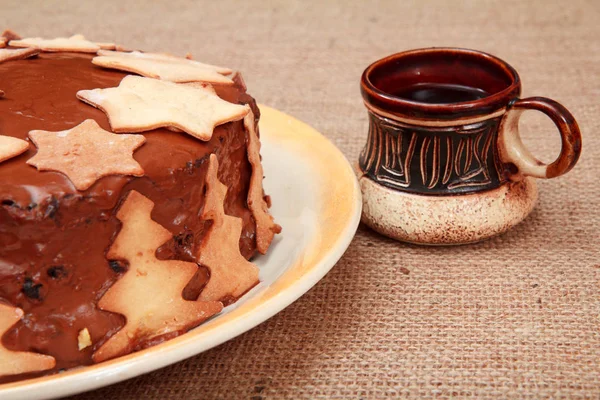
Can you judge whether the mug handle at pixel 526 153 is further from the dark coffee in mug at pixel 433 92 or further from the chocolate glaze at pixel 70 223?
the chocolate glaze at pixel 70 223

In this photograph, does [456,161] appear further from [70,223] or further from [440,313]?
[70,223]

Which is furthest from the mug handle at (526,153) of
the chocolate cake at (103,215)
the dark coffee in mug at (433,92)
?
the chocolate cake at (103,215)

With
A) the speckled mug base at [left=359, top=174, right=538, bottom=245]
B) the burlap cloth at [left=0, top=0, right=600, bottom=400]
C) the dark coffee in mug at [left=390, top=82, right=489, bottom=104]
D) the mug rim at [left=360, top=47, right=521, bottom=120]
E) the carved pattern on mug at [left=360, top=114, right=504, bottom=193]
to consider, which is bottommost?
the burlap cloth at [left=0, top=0, right=600, bottom=400]

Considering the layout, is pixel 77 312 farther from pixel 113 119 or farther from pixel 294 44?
pixel 294 44

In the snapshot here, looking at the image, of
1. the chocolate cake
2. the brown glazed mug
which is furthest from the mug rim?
the chocolate cake

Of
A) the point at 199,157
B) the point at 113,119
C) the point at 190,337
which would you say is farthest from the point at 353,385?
the point at 113,119

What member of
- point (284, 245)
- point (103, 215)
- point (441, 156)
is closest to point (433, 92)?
point (441, 156)

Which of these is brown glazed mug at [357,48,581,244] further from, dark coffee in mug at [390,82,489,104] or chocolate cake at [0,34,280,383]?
chocolate cake at [0,34,280,383]
